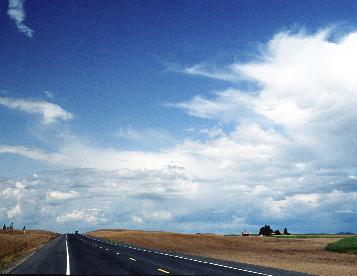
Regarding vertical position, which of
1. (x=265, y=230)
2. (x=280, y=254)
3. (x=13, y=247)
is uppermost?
(x=265, y=230)

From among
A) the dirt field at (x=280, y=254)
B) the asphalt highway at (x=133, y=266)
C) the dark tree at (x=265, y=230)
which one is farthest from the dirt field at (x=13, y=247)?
the dark tree at (x=265, y=230)

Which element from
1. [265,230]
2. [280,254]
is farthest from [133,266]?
[265,230]

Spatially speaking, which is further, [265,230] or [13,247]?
[265,230]

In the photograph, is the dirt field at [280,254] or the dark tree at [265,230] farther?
the dark tree at [265,230]

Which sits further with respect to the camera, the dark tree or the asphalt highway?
the dark tree

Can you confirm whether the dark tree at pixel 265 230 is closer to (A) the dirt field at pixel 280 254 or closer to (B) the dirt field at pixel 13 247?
(A) the dirt field at pixel 280 254

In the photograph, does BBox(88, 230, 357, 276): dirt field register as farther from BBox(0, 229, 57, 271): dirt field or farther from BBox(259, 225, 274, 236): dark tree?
BBox(259, 225, 274, 236): dark tree

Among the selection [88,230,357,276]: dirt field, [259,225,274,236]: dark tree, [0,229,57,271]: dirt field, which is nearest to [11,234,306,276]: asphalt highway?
[0,229,57,271]: dirt field

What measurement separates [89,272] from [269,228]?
127123 millimetres

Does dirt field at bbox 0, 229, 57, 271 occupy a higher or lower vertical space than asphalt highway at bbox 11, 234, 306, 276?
higher

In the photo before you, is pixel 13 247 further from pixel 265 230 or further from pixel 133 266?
pixel 265 230

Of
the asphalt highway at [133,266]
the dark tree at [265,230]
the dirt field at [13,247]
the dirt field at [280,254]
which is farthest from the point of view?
the dark tree at [265,230]

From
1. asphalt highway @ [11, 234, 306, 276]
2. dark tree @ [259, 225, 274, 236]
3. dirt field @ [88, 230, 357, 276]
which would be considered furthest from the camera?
dark tree @ [259, 225, 274, 236]

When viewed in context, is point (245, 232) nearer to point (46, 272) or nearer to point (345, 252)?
point (345, 252)
